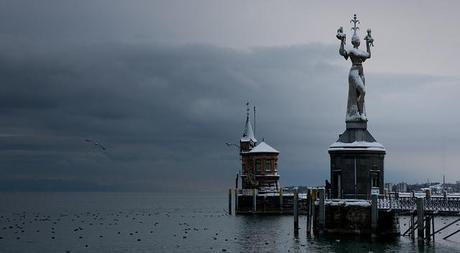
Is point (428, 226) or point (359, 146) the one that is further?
point (359, 146)

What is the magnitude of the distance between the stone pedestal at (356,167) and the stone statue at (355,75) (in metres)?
2.13

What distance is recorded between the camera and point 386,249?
151 ft

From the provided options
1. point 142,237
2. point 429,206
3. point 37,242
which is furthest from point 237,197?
point 429,206

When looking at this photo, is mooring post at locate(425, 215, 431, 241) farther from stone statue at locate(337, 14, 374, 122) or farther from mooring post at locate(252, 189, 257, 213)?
mooring post at locate(252, 189, 257, 213)

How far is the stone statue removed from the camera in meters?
53.9

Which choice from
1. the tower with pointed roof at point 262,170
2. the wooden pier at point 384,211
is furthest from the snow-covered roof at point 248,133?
the wooden pier at point 384,211

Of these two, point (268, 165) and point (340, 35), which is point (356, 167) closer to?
point (340, 35)

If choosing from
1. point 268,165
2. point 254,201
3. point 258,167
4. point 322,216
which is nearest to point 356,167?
point 322,216

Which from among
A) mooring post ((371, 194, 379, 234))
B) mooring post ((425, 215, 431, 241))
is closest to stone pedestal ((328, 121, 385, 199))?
mooring post ((371, 194, 379, 234))

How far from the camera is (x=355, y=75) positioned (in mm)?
54188

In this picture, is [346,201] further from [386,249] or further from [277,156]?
[277,156]

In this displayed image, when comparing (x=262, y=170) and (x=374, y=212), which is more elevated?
(x=262, y=170)

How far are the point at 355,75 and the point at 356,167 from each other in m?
7.02

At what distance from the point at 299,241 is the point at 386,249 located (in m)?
8.01
